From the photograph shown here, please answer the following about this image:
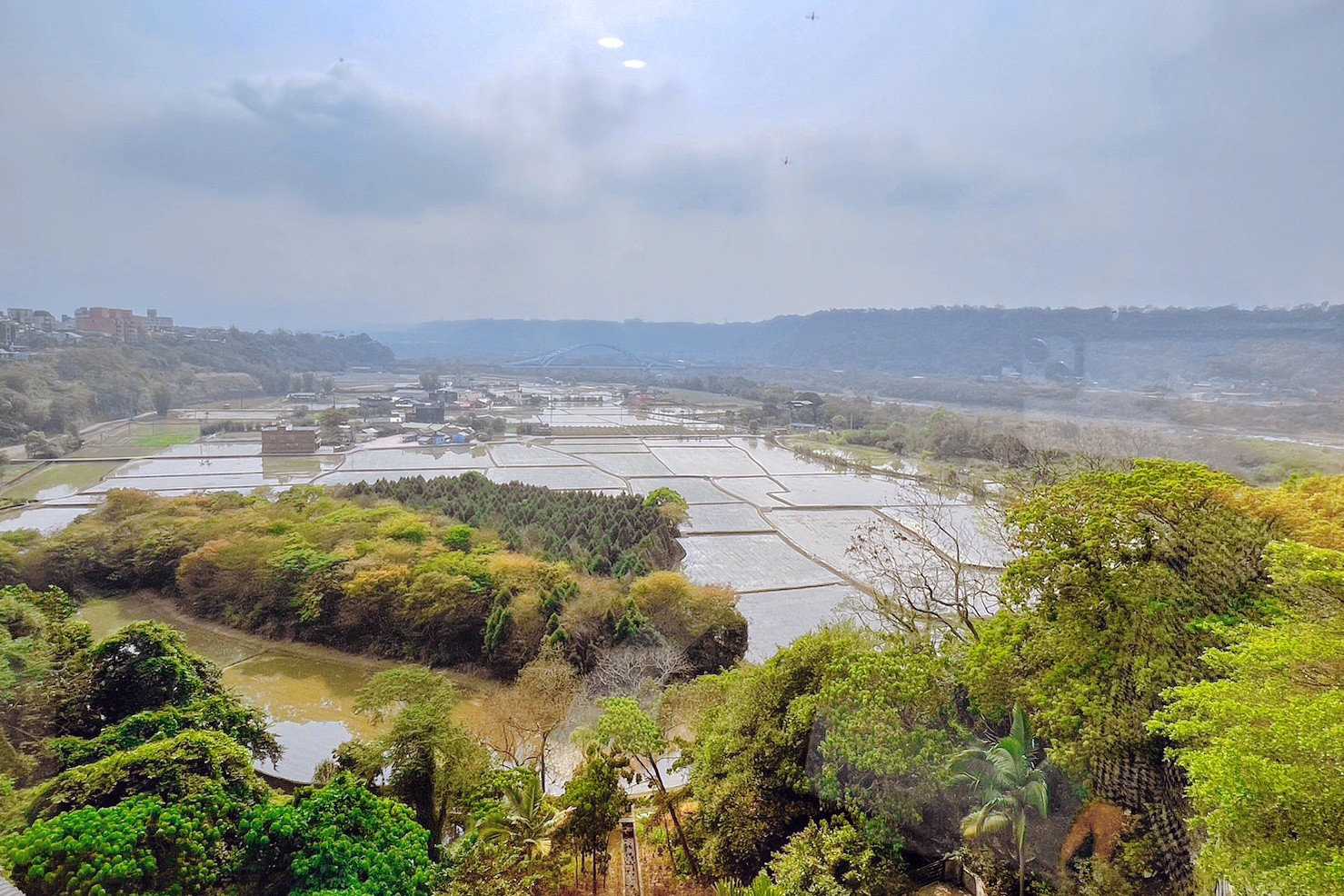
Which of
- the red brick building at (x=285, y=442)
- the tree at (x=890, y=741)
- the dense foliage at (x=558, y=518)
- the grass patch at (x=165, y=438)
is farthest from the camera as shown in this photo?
the red brick building at (x=285, y=442)

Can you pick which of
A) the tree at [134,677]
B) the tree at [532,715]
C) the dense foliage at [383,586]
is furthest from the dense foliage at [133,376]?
the tree at [532,715]

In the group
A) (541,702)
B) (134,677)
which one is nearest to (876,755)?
(541,702)

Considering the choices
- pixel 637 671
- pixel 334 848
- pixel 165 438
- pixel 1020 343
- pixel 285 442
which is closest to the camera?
pixel 334 848

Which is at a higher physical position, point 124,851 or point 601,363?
point 601,363

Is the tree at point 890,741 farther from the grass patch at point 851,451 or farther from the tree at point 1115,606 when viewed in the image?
the grass patch at point 851,451

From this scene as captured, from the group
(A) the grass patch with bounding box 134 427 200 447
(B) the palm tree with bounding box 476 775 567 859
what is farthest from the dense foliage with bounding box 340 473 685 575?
(A) the grass patch with bounding box 134 427 200 447

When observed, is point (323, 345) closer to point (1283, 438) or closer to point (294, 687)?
point (294, 687)

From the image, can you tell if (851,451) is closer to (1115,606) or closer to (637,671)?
(637,671)
